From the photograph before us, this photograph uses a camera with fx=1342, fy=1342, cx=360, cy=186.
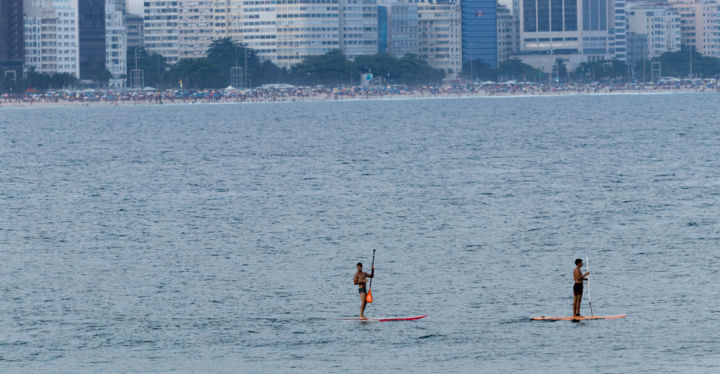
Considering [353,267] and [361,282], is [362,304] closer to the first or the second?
[361,282]

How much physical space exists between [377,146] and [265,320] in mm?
111730

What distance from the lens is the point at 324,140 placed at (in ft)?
566

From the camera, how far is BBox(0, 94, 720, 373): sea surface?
42531 mm

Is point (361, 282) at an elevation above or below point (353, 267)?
above

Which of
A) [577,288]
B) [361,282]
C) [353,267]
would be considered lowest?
[353,267]

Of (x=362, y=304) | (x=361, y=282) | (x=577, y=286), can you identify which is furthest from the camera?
(x=362, y=304)

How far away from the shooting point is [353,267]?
5988 cm

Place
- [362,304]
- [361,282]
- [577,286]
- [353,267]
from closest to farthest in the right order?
[577,286] < [361,282] < [362,304] < [353,267]

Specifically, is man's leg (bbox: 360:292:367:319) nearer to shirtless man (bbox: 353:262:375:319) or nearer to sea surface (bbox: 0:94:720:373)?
shirtless man (bbox: 353:262:375:319)

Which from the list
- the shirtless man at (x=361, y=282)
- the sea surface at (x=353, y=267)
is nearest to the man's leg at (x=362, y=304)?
the shirtless man at (x=361, y=282)

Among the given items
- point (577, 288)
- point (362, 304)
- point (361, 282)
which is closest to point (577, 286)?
point (577, 288)

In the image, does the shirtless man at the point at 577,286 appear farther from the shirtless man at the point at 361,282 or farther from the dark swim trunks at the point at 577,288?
the shirtless man at the point at 361,282

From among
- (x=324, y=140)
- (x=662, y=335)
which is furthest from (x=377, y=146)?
(x=662, y=335)

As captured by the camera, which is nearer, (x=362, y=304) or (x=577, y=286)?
(x=577, y=286)
